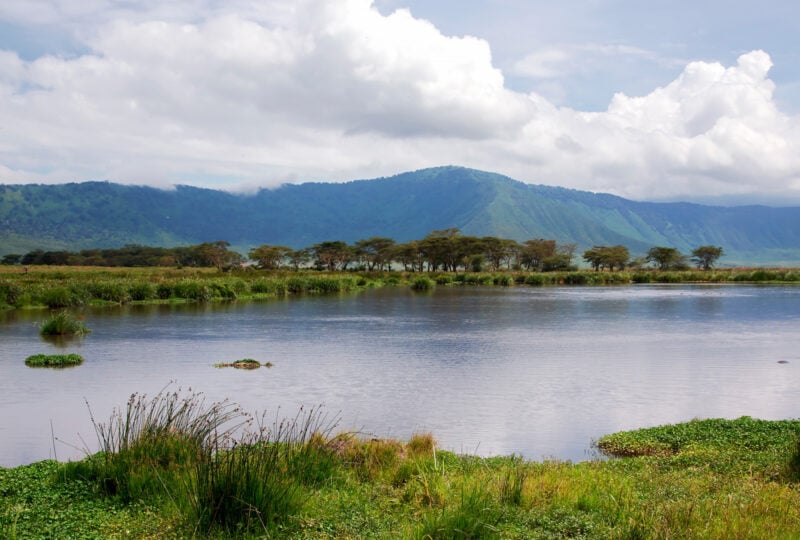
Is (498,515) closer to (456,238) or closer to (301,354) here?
(301,354)

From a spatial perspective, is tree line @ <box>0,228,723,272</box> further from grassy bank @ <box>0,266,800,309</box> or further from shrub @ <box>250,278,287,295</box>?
shrub @ <box>250,278,287,295</box>

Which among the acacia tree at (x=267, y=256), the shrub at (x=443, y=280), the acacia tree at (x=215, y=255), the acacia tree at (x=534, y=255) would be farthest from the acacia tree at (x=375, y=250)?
the shrub at (x=443, y=280)

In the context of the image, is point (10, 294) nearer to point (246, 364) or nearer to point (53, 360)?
point (53, 360)

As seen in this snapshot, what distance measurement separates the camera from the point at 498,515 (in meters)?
6.95

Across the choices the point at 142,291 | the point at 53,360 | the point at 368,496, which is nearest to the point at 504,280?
the point at 142,291

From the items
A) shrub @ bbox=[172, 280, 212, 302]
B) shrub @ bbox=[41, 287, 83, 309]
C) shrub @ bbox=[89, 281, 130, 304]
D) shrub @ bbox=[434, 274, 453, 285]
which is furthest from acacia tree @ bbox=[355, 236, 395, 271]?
shrub @ bbox=[41, 287, 83, 309]

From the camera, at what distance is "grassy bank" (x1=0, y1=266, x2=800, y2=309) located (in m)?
42.5

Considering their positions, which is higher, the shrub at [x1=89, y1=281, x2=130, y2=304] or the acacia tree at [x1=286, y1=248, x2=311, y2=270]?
the acacia tree at [x1=286, y1=248, x2=311, y2=270]

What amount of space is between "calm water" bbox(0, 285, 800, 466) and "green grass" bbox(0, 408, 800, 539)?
10.3 ft

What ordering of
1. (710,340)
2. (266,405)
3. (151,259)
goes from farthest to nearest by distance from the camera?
1. (151,259)
2. (710,340)
3. (266,405)

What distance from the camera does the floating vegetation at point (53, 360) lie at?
2120cm

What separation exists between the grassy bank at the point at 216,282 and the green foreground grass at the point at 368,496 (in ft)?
121

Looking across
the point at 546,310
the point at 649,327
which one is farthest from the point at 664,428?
the point at 546,310

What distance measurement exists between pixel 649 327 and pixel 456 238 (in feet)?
257
